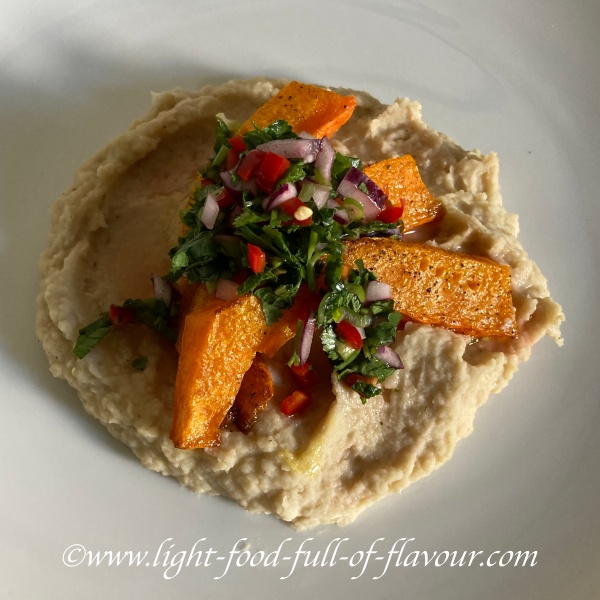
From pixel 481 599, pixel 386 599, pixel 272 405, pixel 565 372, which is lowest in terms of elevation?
pixel 386 599

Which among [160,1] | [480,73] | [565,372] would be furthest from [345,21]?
[565,372]

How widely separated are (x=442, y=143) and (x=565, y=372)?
1428 mm

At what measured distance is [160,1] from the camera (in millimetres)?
4000

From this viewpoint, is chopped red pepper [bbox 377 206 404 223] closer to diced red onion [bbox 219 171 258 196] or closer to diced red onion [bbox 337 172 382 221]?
diced red onion [bbox 337 172 382 221]

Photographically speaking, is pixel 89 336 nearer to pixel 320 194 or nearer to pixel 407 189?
pixel 320 194

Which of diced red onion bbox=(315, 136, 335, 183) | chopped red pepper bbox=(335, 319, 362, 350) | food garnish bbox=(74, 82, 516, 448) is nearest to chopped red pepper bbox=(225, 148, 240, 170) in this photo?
food garnish bbox=(74, 82, 516, 448)

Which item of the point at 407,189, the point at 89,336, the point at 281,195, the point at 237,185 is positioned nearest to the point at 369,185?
the point at 407,189

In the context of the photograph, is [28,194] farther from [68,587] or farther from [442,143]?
[442,143]

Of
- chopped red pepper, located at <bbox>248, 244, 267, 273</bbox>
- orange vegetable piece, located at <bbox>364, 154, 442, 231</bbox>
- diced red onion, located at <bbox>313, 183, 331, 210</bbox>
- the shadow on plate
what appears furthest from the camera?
the shadow on plate

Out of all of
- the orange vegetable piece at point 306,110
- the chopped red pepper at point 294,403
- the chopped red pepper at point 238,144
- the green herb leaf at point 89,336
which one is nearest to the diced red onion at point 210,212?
the chopped red pepper at point 238,144

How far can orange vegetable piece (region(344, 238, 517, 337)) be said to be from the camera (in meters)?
2.94

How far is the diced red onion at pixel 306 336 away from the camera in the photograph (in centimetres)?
280

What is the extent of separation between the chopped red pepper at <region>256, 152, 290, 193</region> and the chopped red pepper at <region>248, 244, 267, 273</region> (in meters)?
0.26

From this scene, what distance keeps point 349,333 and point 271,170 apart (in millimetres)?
790
